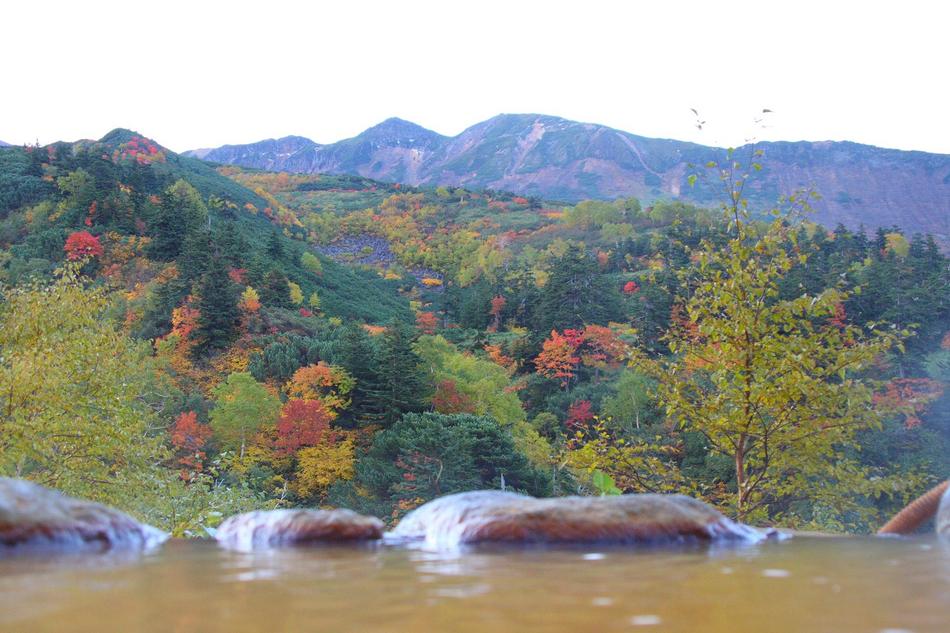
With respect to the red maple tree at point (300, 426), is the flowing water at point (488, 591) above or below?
above

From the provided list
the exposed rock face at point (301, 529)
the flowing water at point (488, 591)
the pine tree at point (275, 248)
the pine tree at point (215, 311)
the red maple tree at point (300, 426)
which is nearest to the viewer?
the flowing water at point (488, 591)

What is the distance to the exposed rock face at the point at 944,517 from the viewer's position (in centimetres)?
381

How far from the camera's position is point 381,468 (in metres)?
30.8

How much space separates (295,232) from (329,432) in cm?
7391

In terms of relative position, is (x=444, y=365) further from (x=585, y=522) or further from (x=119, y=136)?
(x=119, y=136)

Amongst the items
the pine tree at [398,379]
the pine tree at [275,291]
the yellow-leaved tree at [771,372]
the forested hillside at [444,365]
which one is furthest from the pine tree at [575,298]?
the yellow-leaved tree at [771,372]

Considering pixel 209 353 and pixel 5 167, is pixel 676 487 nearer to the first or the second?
pixel 209 353

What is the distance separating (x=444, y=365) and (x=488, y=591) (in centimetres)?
4011

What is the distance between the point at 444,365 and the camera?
4219 cm

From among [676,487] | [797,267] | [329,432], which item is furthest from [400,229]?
[676,487]

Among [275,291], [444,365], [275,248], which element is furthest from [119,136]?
[444,365]

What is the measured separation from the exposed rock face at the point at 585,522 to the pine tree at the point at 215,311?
139 ft

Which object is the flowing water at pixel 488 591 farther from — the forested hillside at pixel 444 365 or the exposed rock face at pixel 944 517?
the forested hillside at pixel 444 365

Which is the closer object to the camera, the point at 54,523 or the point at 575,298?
the point at 54,523
